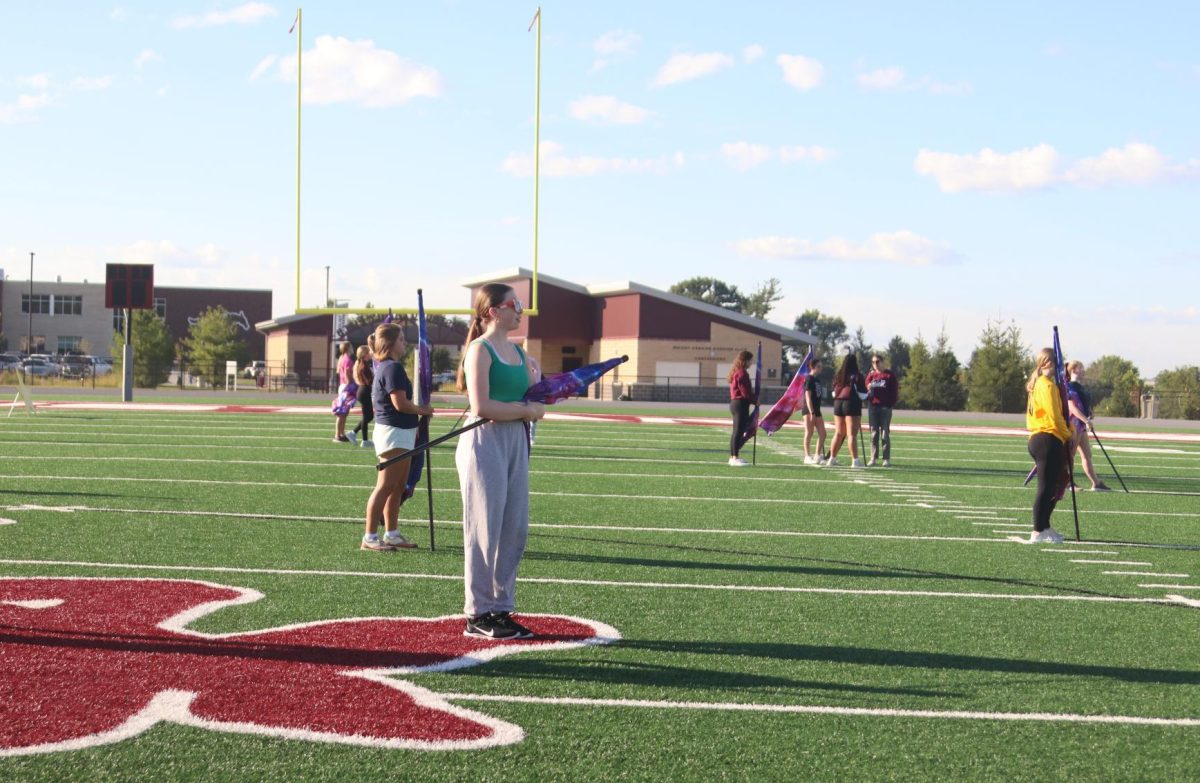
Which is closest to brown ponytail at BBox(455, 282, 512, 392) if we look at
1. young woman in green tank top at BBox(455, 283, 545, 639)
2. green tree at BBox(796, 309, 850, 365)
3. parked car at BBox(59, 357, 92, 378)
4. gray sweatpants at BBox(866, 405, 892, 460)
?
young woman in green tank top at BBox(455, 283, 545, 639)

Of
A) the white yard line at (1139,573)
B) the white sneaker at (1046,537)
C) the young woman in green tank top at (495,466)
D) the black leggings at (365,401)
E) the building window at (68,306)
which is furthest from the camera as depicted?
the building window at (68,306)

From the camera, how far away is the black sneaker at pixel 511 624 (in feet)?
19.9

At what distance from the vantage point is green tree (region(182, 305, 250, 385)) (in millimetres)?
60719

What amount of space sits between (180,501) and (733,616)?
6.77 m

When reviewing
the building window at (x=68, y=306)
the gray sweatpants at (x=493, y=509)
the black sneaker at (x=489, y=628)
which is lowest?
the black sneaker at (x=489, y=628)

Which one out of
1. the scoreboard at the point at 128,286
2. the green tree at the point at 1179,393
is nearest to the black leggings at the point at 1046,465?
the scoreboard at the point at 128,286

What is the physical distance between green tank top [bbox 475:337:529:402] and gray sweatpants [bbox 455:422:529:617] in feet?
0.46

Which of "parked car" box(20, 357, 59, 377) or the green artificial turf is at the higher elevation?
"parked car" box(20, 357, 59, 377)

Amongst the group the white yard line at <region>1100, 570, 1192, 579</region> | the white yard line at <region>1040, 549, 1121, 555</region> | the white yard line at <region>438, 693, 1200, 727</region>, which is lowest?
the white yard line at <region>438, 693, 1200, 727</region>

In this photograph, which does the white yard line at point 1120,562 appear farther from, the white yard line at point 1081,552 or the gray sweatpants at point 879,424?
the gray sweatpants at point 879,424

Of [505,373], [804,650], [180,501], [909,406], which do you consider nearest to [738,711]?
[804,650]

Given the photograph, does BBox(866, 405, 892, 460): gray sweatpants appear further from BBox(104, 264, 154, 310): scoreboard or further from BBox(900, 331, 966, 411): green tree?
BBox(900, 331, 966, 411): green tree

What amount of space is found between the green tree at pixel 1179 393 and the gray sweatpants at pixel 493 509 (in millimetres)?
49106

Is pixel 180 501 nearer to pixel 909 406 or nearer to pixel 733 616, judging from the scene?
pixel 733 616
